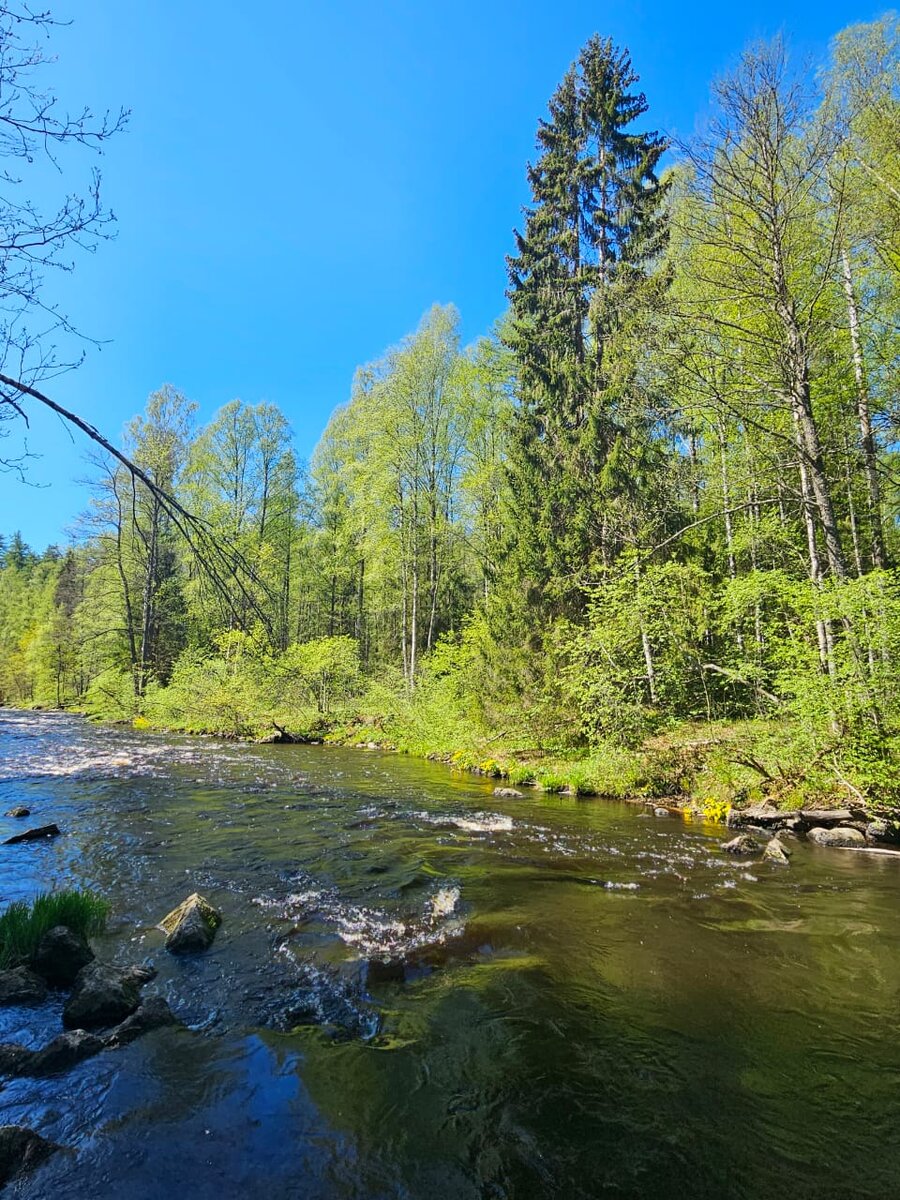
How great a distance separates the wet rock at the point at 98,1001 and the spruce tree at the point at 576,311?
13970 millimetres

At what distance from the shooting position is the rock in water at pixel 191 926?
489 centimetres

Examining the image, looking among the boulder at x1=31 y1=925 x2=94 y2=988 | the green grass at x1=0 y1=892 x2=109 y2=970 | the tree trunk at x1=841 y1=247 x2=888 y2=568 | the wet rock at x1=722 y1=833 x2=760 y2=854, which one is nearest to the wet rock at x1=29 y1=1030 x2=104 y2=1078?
the boulder at x1=31 y1=925 x2=94 y2=988

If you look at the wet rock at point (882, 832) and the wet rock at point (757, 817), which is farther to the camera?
the wet rock at point (757, 817)

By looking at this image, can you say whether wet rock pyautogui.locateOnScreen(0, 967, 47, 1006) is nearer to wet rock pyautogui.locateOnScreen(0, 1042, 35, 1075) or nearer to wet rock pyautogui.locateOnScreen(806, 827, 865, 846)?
wet rock pyautogui.locateOnScreen(0, 1042, 35, 1075)

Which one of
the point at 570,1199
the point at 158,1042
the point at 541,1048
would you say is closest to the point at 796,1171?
the point at 570,1199

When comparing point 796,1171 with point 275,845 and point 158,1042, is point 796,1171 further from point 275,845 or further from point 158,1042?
point 275,845

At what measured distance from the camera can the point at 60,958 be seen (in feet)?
14.4

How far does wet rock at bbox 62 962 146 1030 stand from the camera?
3.78 meters

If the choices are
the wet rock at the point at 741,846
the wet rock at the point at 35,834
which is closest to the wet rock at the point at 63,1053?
the wet rock at the point at 35,834

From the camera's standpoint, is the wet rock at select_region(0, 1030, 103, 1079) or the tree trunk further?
the tree trunk

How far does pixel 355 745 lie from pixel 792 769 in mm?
15595

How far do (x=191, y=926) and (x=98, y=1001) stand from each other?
1.16 metres

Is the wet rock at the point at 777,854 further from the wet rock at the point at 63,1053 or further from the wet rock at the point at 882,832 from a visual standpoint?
the wet rock at the point at 63,1053

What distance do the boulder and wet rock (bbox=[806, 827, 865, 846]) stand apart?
31.2 feet
